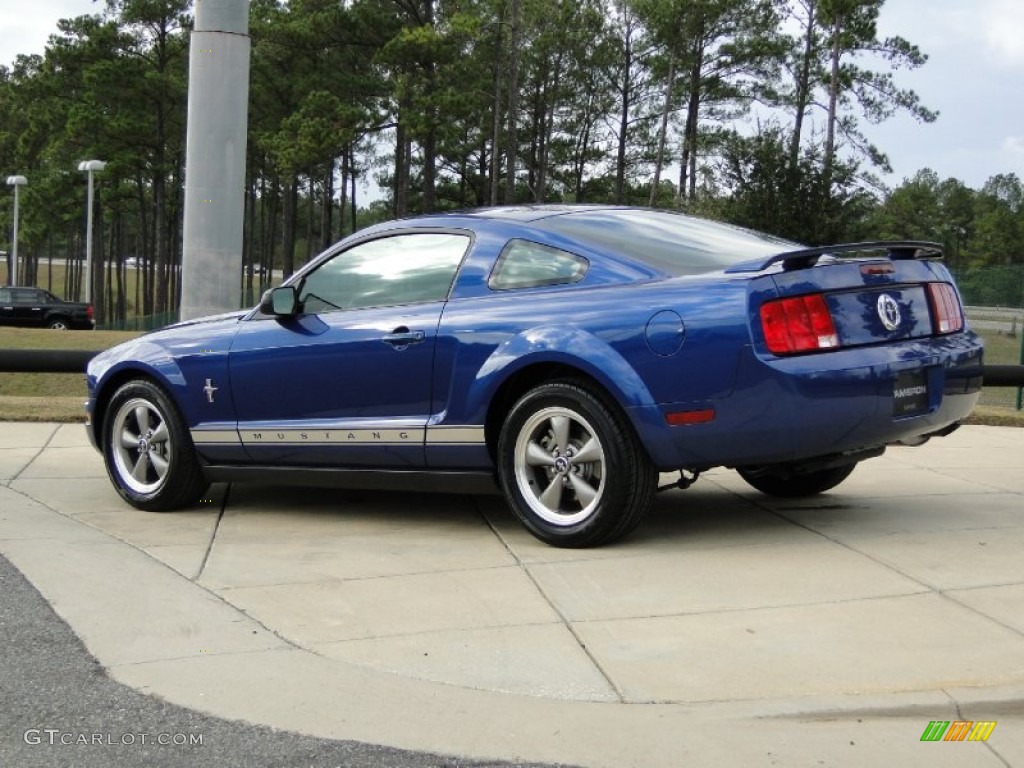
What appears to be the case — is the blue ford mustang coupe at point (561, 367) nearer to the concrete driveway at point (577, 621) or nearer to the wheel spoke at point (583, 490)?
the wheel spoke at point (583, 490)

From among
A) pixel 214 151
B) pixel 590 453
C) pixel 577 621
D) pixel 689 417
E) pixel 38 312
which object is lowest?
pixel 38 312

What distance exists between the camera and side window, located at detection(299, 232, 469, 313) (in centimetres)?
631

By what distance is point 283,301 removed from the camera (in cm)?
660

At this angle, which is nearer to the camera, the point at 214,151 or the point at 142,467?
the point at 142,467

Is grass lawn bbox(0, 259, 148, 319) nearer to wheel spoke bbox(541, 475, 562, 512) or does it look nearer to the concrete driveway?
the concrete driveway

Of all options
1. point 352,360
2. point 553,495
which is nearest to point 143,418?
point 352,360

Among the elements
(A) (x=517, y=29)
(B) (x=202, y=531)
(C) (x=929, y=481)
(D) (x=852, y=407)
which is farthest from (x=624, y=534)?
(A) (x=517, y=29)

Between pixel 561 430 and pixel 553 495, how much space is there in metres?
0.31

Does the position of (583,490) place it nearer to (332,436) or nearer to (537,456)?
(537,456)

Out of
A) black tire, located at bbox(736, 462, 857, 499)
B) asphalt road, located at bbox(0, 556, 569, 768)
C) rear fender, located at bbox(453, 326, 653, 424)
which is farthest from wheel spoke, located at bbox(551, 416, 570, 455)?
asphalt road, located at bbox(0, 556, 569, 768)

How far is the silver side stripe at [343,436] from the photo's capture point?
6.00 meters

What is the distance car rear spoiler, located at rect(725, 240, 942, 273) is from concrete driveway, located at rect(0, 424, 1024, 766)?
127 cm

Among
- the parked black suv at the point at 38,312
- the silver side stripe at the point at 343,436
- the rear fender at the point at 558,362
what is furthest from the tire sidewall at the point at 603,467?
the parked black suv at the point at 38,312

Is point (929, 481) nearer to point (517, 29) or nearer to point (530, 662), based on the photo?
point (530, 662)
